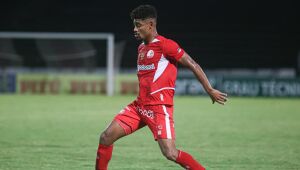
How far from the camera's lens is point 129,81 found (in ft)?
78.2

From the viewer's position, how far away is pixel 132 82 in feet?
78.0

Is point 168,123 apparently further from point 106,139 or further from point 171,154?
point 106,139

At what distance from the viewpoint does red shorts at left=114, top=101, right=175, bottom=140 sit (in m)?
5.93

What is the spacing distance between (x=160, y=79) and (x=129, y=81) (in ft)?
58.6

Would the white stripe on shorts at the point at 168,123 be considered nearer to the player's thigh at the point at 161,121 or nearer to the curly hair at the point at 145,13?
the player's thigh at the point at 161,121

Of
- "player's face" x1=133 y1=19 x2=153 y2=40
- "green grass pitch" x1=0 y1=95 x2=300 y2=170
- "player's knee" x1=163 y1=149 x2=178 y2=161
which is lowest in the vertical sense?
"green grass pitch" x1=0 y1=95 x2=300 y2=170

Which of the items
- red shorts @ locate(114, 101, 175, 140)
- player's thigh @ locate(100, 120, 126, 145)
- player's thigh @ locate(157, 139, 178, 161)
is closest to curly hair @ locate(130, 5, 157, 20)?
red shorts @ locate(114, 101, 175, 140)

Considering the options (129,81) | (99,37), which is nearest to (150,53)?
(129,81)

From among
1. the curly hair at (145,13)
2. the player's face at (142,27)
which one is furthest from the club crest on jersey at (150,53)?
the curly hair at (145,13)

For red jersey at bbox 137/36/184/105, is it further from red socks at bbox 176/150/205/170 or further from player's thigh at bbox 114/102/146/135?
red socks at bbox 176/150/205/170

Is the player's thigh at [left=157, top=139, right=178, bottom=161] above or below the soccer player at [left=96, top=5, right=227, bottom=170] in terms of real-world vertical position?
below

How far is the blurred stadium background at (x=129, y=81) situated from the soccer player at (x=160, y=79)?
1.95 metres

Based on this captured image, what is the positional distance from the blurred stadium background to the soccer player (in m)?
1.95

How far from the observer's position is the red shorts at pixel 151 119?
5.93 meters
